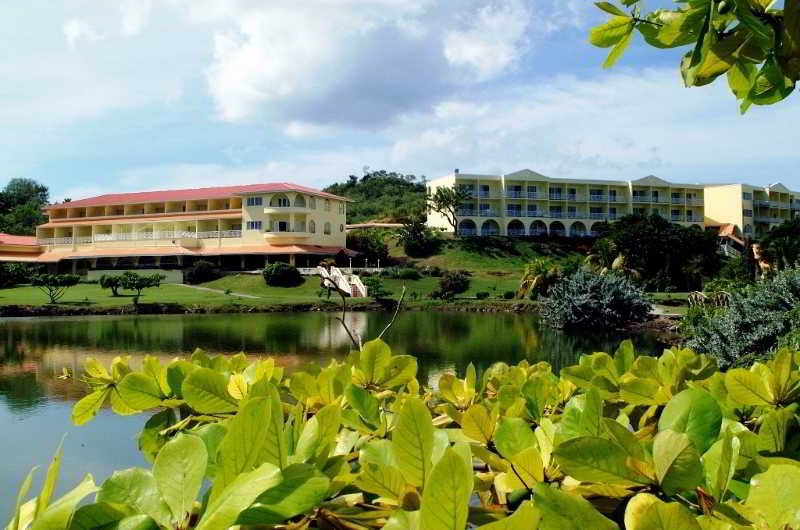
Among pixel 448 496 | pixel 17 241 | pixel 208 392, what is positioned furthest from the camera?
pixel 17 241

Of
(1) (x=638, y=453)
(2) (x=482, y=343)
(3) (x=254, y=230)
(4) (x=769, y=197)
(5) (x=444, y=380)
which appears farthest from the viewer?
(4) (x=769, y=197)

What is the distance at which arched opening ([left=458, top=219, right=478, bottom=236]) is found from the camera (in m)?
47.3

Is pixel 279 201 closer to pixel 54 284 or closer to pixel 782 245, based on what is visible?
pixel 54 284

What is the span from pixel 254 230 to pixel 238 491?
40674 millimetres

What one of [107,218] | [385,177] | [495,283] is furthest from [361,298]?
[385,177]

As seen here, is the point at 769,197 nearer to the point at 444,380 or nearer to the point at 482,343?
the point at 482,343

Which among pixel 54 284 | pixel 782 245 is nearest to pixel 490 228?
pixel 782 245

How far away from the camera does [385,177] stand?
223ft

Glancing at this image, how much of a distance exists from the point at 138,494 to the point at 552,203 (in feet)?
165

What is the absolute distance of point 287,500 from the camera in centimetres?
48

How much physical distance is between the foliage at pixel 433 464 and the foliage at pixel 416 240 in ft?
130

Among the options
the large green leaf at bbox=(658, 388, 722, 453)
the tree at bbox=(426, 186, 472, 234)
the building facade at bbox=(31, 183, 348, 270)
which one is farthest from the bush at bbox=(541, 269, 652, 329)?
the tree at bbox=(426, 186, 472, 234)

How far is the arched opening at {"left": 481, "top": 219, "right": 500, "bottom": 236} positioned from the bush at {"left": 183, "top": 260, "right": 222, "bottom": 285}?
21.2 metres

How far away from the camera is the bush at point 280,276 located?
3284 centimetres
